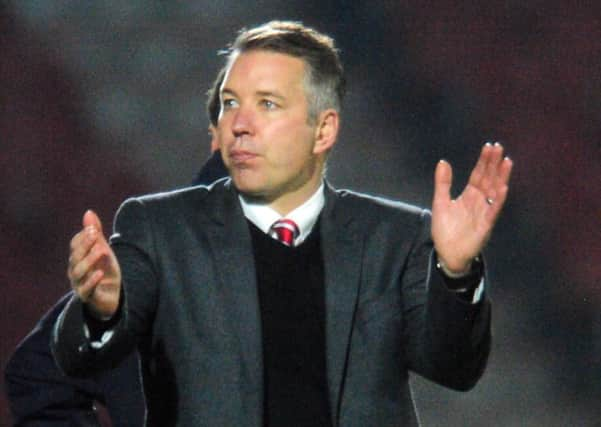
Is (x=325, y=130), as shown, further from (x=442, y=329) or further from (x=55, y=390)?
(x=55, y=390)

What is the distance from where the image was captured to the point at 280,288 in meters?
2.07

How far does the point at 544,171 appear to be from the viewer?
11.4ft

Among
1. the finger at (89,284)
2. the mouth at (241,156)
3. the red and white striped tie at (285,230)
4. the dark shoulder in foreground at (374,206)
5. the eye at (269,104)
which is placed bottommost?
the red and white striped tie at (285,230)

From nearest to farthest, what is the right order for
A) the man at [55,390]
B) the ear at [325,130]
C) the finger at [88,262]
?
the finger at [88,262]
the ear at [325,130]
the man at [55,390]

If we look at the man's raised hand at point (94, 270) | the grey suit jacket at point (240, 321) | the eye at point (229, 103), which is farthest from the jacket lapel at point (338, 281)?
the man's raised hand at point (94, 270)

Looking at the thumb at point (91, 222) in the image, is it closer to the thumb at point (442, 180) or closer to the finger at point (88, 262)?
the finger at point (88, 262)

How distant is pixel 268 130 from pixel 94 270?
42 centimetres

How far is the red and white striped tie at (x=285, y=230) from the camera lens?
213cm

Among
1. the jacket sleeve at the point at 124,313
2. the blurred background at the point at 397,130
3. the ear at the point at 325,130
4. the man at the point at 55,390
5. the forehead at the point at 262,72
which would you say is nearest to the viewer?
the jacket sleeve at the point at 124,313

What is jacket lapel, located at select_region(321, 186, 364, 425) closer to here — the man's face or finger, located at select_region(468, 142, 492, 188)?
the man's face

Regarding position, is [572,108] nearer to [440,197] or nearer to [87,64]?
[87,64]

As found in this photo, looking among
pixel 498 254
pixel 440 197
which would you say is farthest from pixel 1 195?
pixel 440 197

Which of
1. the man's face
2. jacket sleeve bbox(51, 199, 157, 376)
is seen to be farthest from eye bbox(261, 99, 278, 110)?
jacket sleeve bbox(51, 199, 157, 376)

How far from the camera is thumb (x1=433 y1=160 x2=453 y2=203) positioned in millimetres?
1962
